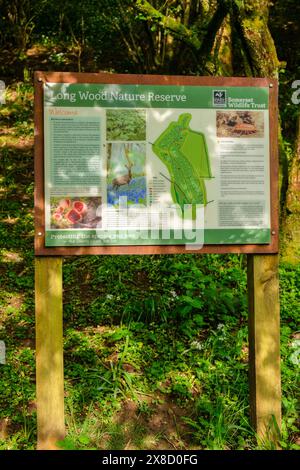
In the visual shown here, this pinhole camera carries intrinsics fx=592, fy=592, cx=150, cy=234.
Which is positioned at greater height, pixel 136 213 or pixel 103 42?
pixel 103 42

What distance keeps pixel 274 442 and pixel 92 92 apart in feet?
7.82

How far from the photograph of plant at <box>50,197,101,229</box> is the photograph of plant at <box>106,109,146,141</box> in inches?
15.7

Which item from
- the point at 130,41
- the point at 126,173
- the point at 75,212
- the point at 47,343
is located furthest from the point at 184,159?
the point at 130,41

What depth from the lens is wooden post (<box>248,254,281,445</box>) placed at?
3.59m

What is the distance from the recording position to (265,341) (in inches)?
142

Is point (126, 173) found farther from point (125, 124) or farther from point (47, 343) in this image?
point (47, 343)

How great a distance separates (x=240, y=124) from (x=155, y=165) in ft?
1.89

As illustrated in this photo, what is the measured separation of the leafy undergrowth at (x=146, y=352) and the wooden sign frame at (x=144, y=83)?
3.65 ft

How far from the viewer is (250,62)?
557 cm

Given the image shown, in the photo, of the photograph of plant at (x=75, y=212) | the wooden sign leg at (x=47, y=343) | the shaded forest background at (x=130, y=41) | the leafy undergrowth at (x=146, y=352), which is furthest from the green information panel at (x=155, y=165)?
the shaded forest background at (x=130, y=41)

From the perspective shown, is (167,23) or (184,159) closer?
(184,159)

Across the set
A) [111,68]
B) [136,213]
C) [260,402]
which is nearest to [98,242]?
[136,213]

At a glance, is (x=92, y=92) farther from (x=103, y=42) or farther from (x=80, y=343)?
(x=103, y=42)

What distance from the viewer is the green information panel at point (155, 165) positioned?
3445 millimetres
